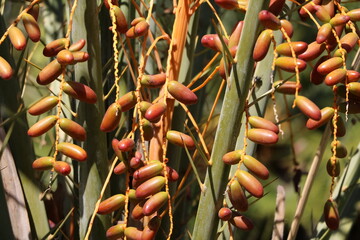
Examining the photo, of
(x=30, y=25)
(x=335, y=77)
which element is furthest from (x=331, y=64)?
(x=30, y=25)

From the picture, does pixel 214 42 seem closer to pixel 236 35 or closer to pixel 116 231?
pixel 236 35

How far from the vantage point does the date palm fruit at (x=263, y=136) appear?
0.73 m

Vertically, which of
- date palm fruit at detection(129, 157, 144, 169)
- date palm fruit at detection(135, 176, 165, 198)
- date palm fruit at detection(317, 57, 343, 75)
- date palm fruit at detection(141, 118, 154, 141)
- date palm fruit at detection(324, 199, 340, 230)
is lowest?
date palm fruit at detection(324, 199, 340, 230)

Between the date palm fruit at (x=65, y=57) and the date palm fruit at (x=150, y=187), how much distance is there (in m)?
0.16

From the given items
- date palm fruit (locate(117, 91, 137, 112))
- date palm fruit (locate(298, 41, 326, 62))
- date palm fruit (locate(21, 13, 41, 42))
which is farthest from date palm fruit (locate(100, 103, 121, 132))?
date palm fruit (locate(298, 41, 326, 62))

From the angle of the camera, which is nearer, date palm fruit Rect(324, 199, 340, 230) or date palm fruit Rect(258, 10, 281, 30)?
date palm fruit Rect(258, 10, 281, 30)

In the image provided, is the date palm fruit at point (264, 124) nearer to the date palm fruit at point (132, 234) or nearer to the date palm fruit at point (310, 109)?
the date palm fruit at point (310, 109)

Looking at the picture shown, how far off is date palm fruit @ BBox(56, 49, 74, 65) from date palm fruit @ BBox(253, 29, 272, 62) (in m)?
0.20

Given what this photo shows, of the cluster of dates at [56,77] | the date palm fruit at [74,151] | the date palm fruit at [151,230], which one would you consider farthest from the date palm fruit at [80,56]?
Answer: the date palm fruit at [151,230]

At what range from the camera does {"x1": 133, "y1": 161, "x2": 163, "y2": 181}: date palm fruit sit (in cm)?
75

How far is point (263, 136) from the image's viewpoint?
0.74 metres

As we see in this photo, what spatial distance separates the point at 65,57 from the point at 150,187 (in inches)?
6.7

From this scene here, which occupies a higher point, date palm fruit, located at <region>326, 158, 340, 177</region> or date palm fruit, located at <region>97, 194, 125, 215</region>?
date palm fruit, located at <region>326, 158, 340, 177</region>

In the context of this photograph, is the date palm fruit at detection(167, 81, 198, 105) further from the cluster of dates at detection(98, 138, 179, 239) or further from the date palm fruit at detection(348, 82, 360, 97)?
the date palm fruit at detection(348, 82, 360, 97)
